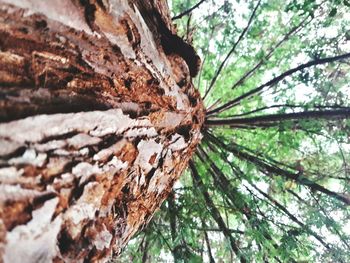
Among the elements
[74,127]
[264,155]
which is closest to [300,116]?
[264,155]

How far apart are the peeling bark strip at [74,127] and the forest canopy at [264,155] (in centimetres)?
168

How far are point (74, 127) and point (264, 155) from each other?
4034mm

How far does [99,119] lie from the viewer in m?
1.13

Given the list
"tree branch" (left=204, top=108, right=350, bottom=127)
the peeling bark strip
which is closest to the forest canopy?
"tree branch" (left=204, top=108, right=350, bottom=127)

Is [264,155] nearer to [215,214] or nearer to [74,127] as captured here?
[215,214]

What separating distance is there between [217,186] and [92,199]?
350cm

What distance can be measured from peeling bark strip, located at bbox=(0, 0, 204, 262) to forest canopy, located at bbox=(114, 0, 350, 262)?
5.50ft

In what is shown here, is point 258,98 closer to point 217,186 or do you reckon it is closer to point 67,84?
point 217,186

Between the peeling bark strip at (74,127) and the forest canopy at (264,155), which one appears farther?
the forest canopy at (264,155)

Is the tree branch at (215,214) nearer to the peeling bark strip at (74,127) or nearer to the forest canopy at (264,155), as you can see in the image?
the forest canopy at (264,155)

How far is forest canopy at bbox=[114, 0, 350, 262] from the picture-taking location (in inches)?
155

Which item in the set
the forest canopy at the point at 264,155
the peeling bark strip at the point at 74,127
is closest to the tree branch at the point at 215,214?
the forest canopy at the point at 264,155

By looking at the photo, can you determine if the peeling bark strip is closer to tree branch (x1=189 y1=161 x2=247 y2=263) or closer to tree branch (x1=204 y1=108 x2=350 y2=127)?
tree branch (x1=189 y1=161 x2=247 y2=263)

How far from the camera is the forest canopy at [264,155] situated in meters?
3.94
